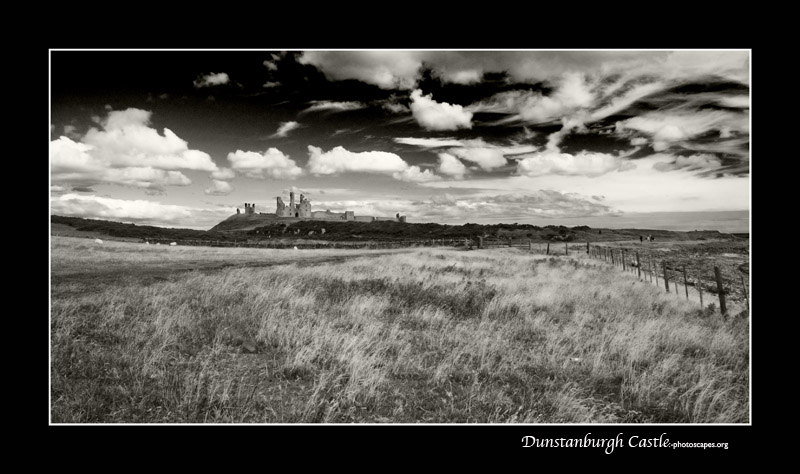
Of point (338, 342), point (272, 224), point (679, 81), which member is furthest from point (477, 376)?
point (272, 224)

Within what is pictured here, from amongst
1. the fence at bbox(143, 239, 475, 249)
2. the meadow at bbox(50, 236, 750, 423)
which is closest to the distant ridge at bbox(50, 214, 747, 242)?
the fence at bbox(143, 239, 475, 249)

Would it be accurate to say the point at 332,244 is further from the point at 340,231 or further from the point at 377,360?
the point at 377,360

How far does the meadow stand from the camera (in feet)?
15.2

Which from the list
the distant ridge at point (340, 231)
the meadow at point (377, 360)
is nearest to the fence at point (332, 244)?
the distant ridge at point (340, 231)

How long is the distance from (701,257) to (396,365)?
30023 mm

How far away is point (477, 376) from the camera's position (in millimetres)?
5414

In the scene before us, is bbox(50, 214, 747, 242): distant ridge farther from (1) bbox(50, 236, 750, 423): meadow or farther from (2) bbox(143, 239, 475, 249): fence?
(1) bbox(50, 236, 750, 423): meadow

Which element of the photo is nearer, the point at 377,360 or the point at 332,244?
the point at 377,360

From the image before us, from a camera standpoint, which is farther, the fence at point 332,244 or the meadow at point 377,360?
the fence at point 332,244

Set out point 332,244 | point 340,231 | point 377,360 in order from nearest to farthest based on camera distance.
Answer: point 377,360 → point 332,244 → point 340,231

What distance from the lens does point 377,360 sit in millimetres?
A: 5766

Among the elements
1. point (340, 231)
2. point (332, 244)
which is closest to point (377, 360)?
point (332, 244)

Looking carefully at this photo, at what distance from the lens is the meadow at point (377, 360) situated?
4.63 meters

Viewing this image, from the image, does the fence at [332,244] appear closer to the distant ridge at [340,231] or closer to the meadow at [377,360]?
the distant ridge at [340,231]
